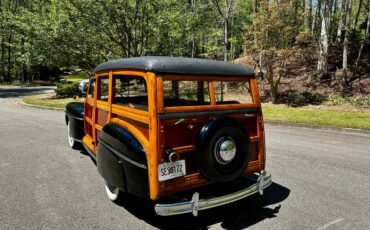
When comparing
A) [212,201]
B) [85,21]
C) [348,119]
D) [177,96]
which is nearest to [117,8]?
[85,21]

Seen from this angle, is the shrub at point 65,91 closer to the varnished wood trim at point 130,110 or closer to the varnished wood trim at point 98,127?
the varnished wood trim at point 98,127

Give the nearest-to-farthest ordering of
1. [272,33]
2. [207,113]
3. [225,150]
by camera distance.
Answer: [225,150], [207,113], [272,33]

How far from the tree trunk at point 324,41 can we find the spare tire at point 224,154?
14.9 meters

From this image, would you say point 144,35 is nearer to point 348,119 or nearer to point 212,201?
point 348,119

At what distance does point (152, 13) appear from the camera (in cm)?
1808

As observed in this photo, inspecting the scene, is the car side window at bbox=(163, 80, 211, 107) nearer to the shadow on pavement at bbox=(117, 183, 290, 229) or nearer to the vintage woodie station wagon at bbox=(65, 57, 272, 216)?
the vintage woodie station wagon at bbox=(65, 57, 272, 216)

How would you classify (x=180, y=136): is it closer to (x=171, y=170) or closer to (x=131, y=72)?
(x=171, y=170)

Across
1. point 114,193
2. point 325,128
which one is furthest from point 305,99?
point 114,193

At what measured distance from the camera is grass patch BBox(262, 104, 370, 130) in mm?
10047

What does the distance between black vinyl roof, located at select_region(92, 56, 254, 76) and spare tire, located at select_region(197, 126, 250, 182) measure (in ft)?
2.61

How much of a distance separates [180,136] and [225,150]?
592 mm

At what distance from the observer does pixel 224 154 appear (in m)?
3.67

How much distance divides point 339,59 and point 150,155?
65.8 feet

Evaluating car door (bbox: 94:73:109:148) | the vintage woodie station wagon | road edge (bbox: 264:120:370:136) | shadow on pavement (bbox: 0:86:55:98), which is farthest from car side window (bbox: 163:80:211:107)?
shadow on pavement (bbox: 0:86:55:98)
